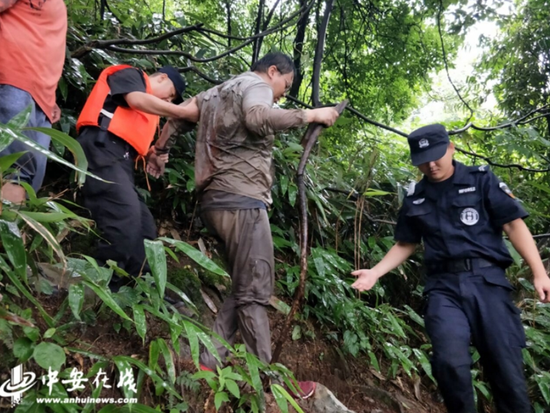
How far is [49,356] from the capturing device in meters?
1.91

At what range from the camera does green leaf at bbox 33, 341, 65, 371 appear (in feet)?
6.17

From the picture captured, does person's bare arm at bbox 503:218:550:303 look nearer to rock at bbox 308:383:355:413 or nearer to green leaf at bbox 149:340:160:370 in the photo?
rock at bbox 308:383:355:413

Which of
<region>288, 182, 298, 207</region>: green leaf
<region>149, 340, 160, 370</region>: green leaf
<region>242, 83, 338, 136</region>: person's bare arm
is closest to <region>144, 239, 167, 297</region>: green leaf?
<region>149, 340, 160, 370</region>: green leaf

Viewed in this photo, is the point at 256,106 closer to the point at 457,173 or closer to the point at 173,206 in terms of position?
the point at 457,173

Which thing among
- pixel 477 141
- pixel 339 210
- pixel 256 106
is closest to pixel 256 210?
pixel 256 106

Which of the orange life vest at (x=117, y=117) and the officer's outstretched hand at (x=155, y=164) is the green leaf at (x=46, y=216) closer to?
the orange life vest at (x=117, y=117)

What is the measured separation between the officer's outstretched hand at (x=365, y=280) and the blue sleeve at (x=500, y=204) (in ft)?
2.74

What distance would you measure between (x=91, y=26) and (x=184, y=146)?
4.84ft

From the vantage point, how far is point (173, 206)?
14.5 feet

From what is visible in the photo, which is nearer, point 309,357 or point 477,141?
point 309,357

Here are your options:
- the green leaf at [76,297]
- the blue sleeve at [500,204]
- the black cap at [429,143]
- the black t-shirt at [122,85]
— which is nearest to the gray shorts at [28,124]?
the black t-shirt at [122,85]

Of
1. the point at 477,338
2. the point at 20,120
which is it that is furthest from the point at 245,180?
the point at 477,338

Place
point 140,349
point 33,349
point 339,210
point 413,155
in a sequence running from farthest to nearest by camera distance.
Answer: point 339,210, point 413,155, point 140,349, point 33,349

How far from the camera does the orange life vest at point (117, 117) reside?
10.6 feet
